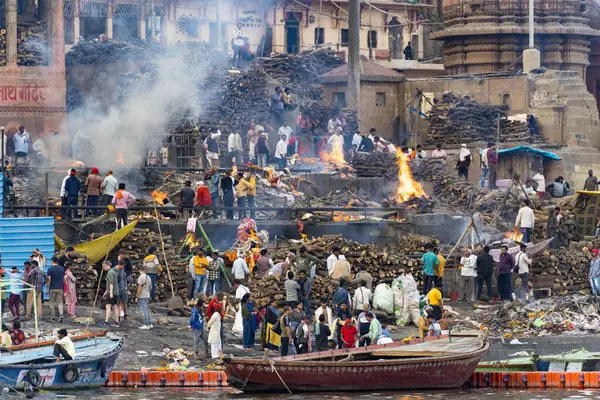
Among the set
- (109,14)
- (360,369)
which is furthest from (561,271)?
(109,14)

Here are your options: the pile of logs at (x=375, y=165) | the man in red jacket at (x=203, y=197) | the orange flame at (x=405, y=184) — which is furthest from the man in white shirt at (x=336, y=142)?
the man in red jacket at (x=203, y=197)

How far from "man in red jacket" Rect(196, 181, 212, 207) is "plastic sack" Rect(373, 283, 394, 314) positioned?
6.27 metres

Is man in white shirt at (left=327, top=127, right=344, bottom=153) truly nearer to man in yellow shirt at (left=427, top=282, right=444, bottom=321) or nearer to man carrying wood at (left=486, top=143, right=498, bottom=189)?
man carrying wood at (left=486, top=143, right=498, bottom=189)

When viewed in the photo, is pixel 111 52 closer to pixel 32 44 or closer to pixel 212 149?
pixel 32 44

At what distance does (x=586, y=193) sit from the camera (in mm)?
48219

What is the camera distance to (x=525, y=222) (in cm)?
4631

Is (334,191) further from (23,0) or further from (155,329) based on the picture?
(155,329)

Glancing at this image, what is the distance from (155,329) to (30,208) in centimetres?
673

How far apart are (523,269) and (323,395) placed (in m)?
10.0

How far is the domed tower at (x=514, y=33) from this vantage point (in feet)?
206

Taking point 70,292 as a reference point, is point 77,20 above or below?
above

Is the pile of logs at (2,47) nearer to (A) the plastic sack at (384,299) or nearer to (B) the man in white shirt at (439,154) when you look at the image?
(B) the man in white shirt at (439,154)

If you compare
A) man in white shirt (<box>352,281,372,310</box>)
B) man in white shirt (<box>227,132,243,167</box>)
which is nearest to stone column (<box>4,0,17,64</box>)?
man in white shirt (<box>227,132,243,167</box>)

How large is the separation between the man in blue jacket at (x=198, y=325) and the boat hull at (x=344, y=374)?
8.80ft
